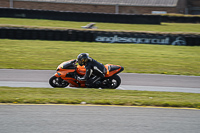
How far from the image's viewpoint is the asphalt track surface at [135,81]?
11.1 meters

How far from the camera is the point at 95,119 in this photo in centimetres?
670

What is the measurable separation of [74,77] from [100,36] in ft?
38.5

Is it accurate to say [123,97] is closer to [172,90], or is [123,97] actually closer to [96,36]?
[172,90]

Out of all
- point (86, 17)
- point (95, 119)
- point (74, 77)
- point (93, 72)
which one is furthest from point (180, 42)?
point (95, 119)

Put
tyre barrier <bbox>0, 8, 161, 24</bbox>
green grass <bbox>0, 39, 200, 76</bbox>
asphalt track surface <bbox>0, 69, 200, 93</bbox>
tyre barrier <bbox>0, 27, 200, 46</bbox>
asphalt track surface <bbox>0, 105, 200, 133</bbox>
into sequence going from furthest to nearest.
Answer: tyre barrier <bbox>0, 8, 161, 24</bbox>, tyre barrier <bbox>0, 27, 200, 46</bbox>, green grass <bbox>0, 39, 200, 76</bbox>, asphalt track surface <bbox>0, 69, 200, 93</bbox>, asphalt track surface <bbox>0, 105, 200, 133</bbox>

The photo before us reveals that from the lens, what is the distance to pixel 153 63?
54.3ft

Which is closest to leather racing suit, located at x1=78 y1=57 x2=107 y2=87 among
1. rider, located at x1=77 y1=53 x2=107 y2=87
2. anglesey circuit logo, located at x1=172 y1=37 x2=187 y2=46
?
rider, located at x1=77 y1=53 x2=107 y2=87

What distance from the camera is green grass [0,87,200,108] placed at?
321 inches

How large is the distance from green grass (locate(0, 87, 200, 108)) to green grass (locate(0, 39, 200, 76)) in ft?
16.3

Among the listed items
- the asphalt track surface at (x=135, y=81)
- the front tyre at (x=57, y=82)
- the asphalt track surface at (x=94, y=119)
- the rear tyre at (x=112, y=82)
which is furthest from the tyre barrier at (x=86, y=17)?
the asphalt track surface at (x=94, y=119)

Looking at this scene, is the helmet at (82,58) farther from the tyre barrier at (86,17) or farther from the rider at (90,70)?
the tyre barrier at (86,17)

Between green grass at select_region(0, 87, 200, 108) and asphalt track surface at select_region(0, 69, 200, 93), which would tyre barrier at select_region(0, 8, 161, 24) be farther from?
green grass at select_region(0, 87, 200, 108)

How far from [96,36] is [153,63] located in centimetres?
651

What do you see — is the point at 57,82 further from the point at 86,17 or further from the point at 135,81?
the point at 86,17
